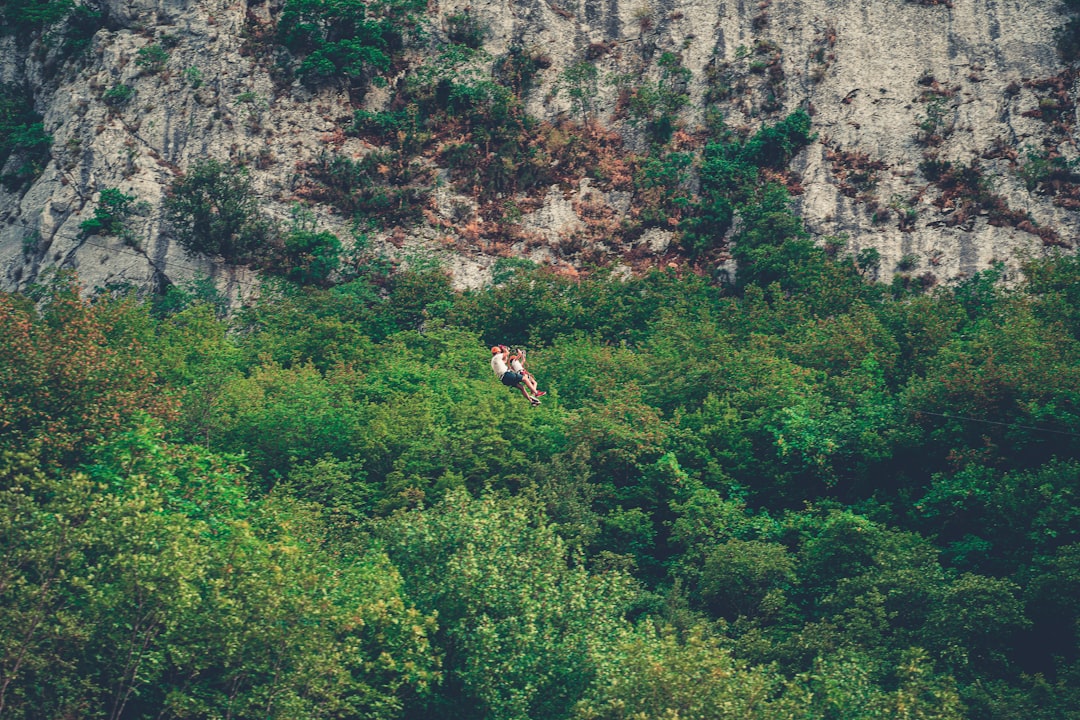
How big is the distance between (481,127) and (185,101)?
12.3 m

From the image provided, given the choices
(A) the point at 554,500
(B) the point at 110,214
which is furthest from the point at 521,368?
(B) the point at 110,214

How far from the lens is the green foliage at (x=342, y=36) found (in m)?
53.7

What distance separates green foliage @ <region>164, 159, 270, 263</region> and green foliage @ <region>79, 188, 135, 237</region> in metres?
1.55

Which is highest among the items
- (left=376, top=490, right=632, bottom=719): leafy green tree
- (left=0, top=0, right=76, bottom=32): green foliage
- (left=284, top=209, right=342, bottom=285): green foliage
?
(left=0, top=0, right=76, bottom=32): green foliage

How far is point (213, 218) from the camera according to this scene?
49.2 meters

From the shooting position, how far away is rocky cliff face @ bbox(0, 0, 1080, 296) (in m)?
49.6

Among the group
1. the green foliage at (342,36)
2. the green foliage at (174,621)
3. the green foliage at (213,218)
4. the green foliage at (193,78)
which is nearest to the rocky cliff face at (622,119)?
the green foliage at (193,78)

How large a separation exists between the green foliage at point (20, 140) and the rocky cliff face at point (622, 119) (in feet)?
1.85

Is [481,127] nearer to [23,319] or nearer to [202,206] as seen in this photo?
[202,206]

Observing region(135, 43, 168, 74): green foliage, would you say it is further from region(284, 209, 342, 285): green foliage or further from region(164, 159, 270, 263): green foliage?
region(284, 209, 342, 285): green foliage

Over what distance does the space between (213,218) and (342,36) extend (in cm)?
1088

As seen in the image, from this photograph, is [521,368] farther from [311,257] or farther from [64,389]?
[311,257]

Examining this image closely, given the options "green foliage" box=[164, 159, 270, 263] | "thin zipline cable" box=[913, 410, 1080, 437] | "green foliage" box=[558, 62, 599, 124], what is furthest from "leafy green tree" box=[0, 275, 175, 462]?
"green foliage" box=[558, 62, 599, 124]

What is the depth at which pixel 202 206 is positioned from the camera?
4894 centimetres
